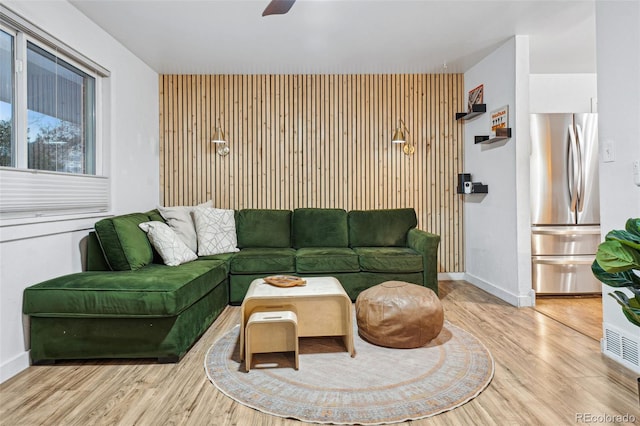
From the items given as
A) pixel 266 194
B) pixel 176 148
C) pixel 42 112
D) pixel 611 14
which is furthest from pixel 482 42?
pixel 42 112

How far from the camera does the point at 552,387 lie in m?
2.17

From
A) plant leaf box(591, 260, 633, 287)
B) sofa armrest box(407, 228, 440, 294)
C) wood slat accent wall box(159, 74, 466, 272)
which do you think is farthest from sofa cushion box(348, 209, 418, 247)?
plant leaf box(591, 260, 633, 287)

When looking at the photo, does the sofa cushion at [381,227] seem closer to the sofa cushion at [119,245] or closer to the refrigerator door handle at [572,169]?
the refrigerator door handle at [572,169]

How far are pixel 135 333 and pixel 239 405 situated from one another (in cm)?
104

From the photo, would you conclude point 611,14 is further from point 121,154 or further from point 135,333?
point 121,154

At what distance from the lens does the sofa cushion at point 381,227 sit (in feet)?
15.0

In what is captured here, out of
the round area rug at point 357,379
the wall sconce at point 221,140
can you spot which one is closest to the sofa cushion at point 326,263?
the round area rug at point 357,379

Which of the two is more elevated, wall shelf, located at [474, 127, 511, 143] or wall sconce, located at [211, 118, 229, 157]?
wall sconce, located at [211, 118, 229, 157]

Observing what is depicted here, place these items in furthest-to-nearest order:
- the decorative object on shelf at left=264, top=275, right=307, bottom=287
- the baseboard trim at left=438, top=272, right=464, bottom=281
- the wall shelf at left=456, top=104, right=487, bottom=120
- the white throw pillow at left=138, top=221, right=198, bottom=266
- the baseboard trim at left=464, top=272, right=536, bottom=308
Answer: the baseboard trim at left=438, top=272, right=464, bottom=281 < the wall shelf at left=456, top=104, right=487, bottom=120 < the baseboard trim at left=464, top=272, right=536, bottom=308 < the white throw pillow at left=138, top=221, right=198, bottom=266 < the decorative object on shelf at left=264, top=275, right=307, bottom=287

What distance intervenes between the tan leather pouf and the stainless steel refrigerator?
219 centimetres

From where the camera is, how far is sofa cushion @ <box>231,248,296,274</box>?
3.91 meters

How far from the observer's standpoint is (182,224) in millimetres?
4039

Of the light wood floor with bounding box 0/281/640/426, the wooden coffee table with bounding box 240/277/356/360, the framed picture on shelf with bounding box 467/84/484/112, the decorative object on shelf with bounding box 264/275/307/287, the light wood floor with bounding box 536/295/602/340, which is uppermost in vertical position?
the framed picture on shelf with bounding box 467/84/484/112

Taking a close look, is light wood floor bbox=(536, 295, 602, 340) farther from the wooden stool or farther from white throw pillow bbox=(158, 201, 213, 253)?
white throw pillow bbox=(158, 201, 213, 253)
